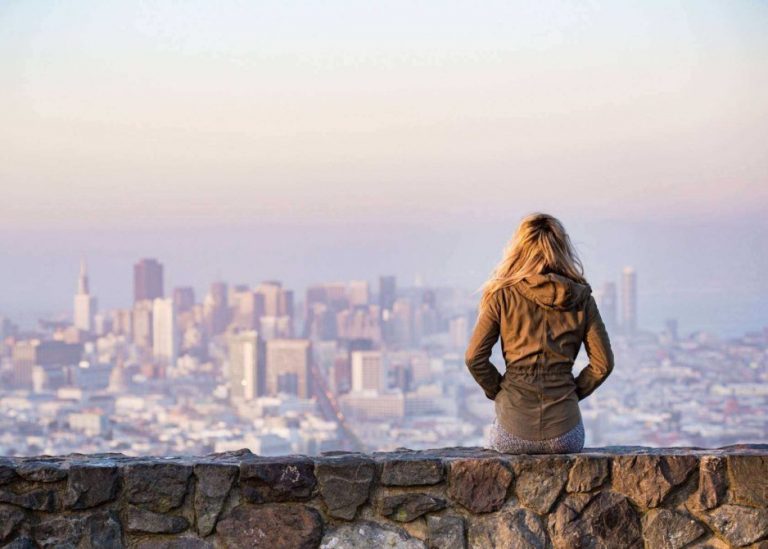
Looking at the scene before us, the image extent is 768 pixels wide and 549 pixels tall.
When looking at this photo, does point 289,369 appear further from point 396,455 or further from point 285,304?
point 396,455

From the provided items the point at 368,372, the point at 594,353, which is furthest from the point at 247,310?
the point at 594,353

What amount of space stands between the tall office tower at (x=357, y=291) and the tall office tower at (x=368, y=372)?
14.3 metres

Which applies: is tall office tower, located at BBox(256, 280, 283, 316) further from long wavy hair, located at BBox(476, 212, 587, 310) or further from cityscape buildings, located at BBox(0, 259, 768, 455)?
long wavy hair, located at BBox(476, 212, 587, 310)

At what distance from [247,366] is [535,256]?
7971cm

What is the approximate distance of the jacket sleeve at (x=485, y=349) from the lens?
394 centimetres

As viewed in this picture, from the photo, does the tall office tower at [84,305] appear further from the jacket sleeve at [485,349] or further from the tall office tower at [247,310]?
the jacket sleeve at [485,349]

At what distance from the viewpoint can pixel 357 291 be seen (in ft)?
323

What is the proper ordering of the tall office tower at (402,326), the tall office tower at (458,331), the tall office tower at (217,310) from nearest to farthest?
the tall office tower at (458,331)
the tall office tower at (402,326)
the tall office tower at (217,310)

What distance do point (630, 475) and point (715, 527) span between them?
1.00 feet

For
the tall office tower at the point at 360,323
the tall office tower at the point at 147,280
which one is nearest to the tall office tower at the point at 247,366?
the tall office tower at the point at 360,323

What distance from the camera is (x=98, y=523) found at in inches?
151

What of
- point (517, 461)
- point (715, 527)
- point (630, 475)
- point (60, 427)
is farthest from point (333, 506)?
point (60, 427)

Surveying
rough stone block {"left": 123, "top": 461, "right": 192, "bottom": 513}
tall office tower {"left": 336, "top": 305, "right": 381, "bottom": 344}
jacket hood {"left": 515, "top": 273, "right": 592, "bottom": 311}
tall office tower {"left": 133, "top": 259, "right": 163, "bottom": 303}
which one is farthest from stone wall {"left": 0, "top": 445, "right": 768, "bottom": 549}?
tall office tower {"left": 133, "top": 259, "right": 163, "bottom": 303}

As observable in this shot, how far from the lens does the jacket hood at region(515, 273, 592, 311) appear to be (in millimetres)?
3871
